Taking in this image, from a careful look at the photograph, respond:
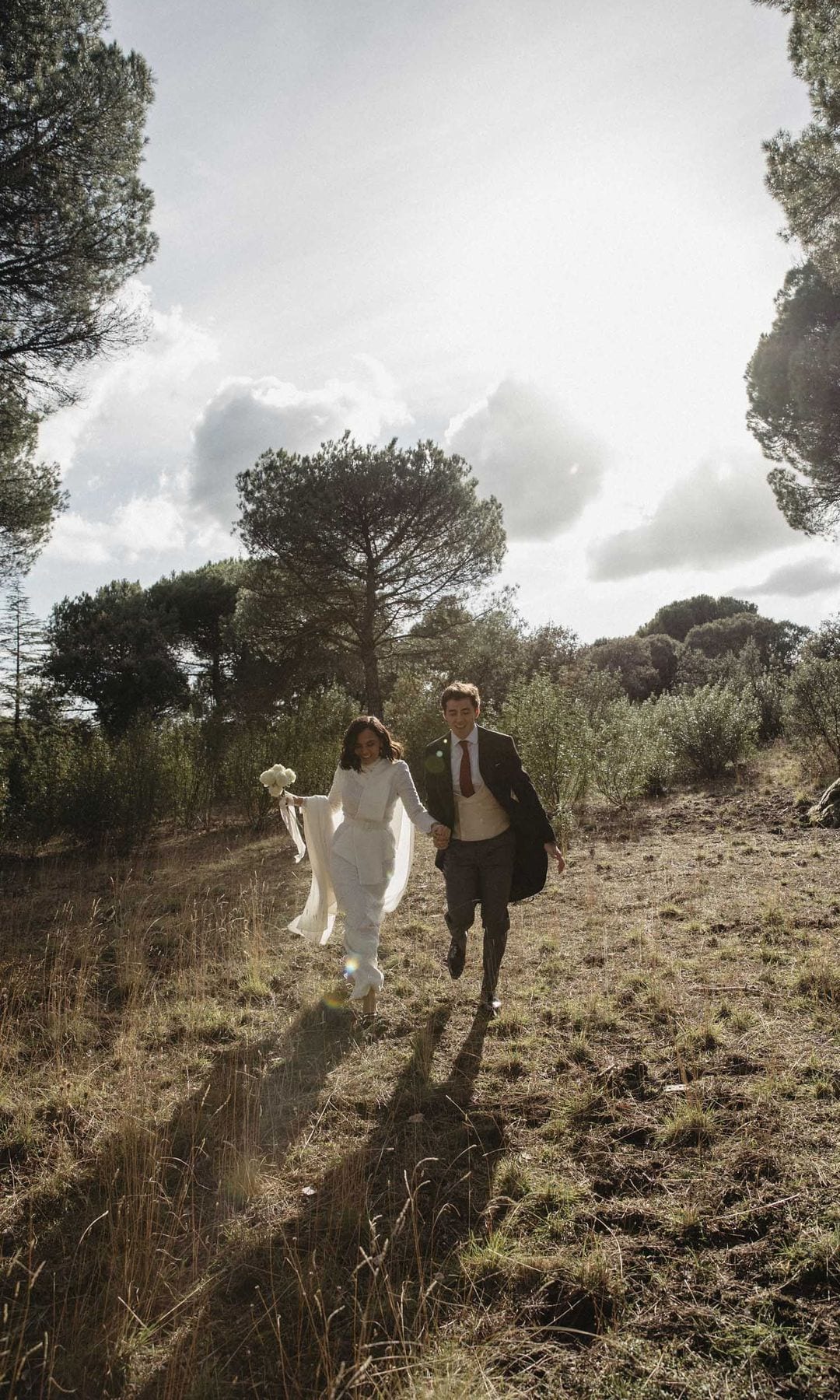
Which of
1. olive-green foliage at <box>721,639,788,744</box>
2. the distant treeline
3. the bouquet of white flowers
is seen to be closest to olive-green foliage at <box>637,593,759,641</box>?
the distant treeline

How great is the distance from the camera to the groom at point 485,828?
491 centimetres

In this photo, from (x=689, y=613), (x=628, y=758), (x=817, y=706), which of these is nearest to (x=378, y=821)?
(x=628, y=758)

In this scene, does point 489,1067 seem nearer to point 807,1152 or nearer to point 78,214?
point 807,1152

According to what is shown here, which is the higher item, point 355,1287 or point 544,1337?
point 355,1287

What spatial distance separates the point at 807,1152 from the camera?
2.95m

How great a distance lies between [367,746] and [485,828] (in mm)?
980

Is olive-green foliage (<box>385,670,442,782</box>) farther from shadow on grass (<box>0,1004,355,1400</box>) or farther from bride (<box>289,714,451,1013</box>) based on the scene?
shadow on grass (<box>0,1004,355,1400</box>)

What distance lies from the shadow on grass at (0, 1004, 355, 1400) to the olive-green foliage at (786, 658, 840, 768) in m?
13.4

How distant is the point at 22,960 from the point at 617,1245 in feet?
18.0

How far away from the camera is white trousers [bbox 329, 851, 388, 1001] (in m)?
4.89

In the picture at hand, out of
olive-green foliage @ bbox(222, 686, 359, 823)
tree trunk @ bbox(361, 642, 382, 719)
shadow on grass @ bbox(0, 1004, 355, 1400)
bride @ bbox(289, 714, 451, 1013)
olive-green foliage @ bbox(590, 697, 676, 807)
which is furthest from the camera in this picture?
tree trunk @ bbox(361, 642, 382, 719)

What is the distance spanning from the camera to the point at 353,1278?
7.70ft

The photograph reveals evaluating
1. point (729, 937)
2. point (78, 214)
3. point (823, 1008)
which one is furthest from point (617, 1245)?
point (78, 214)

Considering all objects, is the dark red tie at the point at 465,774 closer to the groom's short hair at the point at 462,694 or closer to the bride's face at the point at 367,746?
the groom's short hair at the point at 462,694
